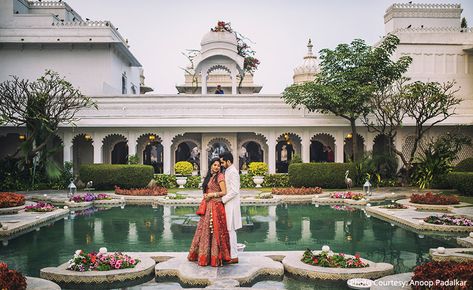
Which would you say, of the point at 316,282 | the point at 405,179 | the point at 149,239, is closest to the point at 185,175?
the point at 405,179

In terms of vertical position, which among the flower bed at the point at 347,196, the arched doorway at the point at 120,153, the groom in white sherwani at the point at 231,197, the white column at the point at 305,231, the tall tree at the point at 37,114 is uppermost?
the tall tree at the point at 37,114

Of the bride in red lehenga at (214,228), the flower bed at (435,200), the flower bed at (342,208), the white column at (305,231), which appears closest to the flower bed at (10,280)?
the bride in red lehenga at (214,228)

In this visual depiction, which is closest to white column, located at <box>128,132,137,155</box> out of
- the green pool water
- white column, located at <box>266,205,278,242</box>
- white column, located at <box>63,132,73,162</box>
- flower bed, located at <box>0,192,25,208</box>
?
white column, located at <box>63,132,73,162</box>

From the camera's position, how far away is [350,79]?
24.3 meters

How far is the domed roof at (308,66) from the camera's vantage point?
4466cm

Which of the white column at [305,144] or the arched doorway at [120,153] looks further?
the arched doorway at [120,153]

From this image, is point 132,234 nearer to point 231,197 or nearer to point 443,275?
point 231,197

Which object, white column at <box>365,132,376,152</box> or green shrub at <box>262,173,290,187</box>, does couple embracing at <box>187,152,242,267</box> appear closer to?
green shrub at <box>262,173,290,187</box>

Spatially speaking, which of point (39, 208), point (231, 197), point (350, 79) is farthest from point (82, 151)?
point (231, 197)

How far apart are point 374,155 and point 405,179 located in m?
1.95

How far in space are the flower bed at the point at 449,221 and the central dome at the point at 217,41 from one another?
16762mm

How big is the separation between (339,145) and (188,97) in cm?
844

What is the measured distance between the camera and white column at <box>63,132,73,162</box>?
85.0ft

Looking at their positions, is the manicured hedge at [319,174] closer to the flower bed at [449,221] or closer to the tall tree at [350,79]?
the tall tree at [350,79]
